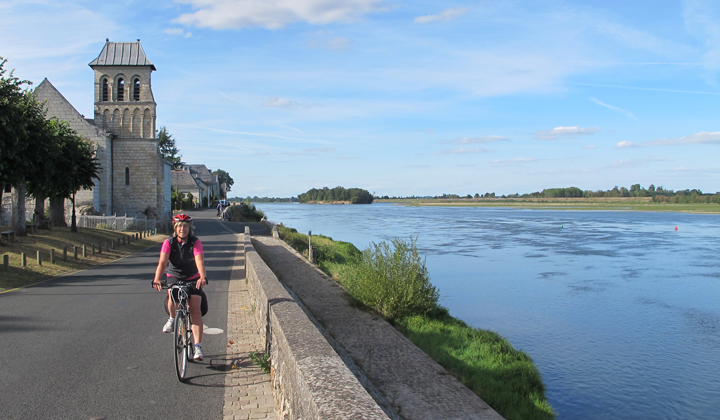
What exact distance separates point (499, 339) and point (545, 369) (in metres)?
1.11

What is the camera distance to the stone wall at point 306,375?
3.46 metres

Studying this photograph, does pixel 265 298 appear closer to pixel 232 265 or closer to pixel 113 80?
pixel 232 265

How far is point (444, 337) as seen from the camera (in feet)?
36.2

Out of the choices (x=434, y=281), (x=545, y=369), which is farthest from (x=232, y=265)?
(x=545, y=369)

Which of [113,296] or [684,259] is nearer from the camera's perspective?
[113,296]

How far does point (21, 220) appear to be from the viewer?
20.0m

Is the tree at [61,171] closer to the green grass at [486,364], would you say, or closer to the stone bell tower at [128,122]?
the stone bell tower at [128,122]

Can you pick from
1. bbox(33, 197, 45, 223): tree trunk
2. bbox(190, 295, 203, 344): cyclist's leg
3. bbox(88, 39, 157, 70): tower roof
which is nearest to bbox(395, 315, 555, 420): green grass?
bbox(190, 295, 203, 344): cyclist's leg

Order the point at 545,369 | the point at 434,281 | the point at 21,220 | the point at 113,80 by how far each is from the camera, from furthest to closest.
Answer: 1. the point at 113,80
2. the point at 434,281
3. the point at 21,220
4. the point at 545,369

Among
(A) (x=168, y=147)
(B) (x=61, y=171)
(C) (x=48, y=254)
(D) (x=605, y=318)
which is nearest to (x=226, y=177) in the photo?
(A) (x=168, y=147)

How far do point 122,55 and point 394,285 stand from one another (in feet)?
110

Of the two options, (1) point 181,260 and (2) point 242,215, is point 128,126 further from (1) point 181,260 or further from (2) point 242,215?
(1) point 181,260

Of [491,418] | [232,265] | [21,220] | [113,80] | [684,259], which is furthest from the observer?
[113,80]

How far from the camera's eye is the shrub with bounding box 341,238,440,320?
12.0 metres
